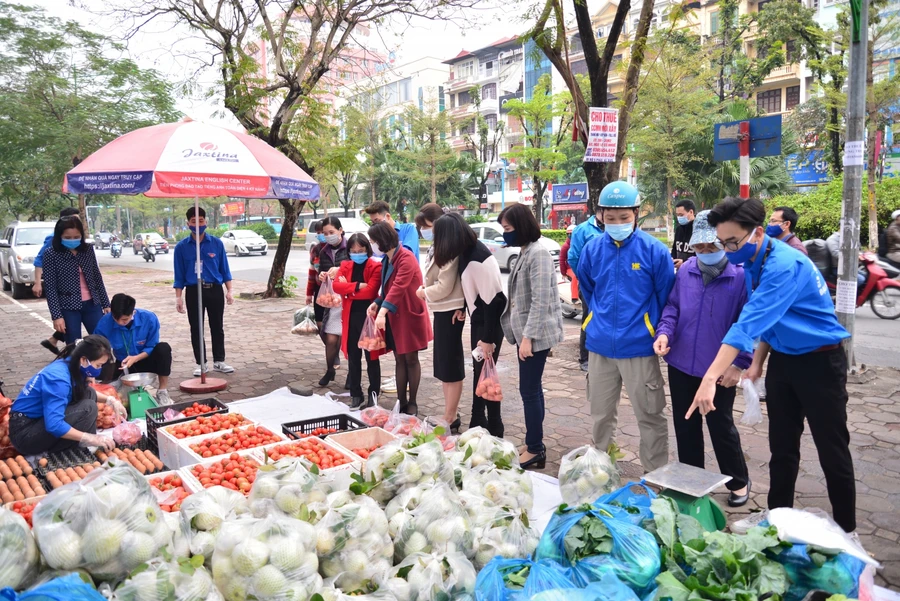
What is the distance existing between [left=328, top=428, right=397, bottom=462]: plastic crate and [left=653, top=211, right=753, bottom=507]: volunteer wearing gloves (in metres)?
1.85

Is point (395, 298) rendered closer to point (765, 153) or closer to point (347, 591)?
point (347, 591)

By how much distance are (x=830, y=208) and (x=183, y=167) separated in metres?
15.9

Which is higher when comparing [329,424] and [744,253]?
[744,253]

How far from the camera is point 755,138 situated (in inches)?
252

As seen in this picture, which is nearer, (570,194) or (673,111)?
(570,194)

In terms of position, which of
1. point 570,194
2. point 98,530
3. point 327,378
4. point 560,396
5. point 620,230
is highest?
point 570,194

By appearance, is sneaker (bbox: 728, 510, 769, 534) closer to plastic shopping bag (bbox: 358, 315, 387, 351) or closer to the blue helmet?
the blue helmet

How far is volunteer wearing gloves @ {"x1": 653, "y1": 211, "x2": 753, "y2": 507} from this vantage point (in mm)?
3443

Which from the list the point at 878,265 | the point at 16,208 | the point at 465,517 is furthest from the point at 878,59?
the point at 16,208

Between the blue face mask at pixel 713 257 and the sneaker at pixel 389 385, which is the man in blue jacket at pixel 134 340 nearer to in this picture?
the sneaker at pixel 389 385

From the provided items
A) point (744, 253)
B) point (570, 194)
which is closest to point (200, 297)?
point (744, 253)

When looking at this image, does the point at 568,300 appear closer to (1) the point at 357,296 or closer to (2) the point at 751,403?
(1) the point at 357,296

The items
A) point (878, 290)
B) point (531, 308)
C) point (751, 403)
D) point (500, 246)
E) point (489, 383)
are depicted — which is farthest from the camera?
point (500, 246)

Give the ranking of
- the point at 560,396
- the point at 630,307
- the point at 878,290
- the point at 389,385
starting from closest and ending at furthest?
the point at 630,307, the point at 560,396, the point at 389,385, the point at 878,290
